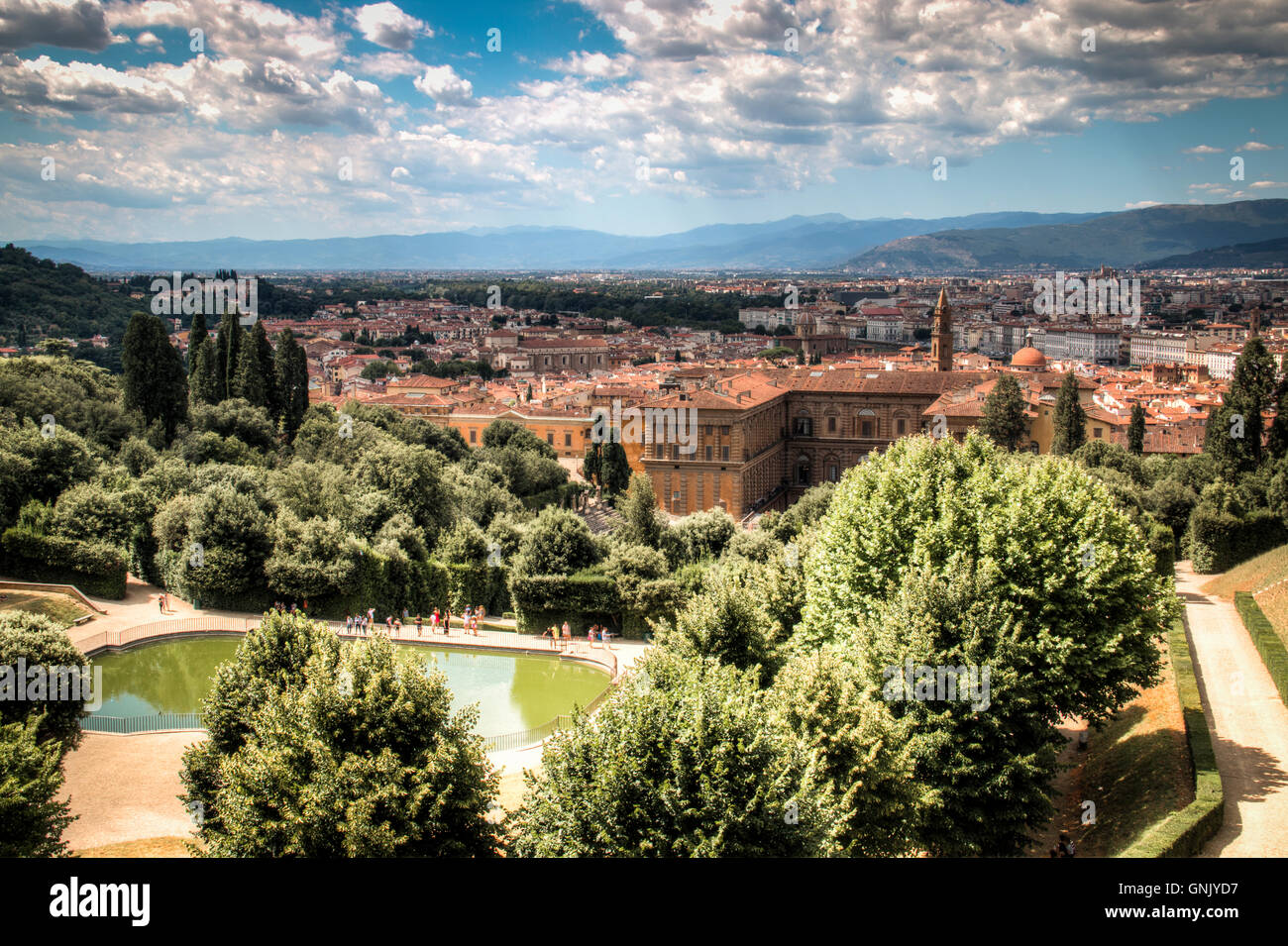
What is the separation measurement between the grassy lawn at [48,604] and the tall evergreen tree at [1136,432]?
131ft

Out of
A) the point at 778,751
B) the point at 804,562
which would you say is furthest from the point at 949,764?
the point at 804,562

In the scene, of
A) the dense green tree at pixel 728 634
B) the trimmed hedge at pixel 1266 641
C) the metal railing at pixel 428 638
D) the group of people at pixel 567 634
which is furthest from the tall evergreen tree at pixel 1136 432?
the dense green tree at pixel 728 634

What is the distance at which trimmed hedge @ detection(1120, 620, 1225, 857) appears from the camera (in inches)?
457

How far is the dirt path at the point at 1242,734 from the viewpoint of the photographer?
12773 mm

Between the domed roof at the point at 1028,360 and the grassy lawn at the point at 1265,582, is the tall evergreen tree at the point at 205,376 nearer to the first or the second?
the grassy lawn at the point at 1265,582

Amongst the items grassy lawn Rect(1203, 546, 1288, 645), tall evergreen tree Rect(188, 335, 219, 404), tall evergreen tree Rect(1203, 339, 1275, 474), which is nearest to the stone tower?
tall evergreen tree Rect(1203, 339, 1275, 474)

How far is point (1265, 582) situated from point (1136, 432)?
19.4 meters

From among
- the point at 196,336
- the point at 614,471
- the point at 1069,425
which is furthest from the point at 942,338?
the point at 196,336

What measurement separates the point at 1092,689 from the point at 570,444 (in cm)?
4352

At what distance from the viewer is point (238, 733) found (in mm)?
14484

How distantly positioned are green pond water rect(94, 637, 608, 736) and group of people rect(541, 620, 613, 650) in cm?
84

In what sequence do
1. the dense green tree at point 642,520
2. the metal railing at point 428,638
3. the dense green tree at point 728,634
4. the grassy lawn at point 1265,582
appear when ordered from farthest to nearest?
the dense green tree at point 642,520, the metal railing at point 428,638, the grassy lawn at point 1265,582, the dense green tree at point 728,634

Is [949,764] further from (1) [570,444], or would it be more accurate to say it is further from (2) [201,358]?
(1) [570,444]

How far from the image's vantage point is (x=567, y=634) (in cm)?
2641
